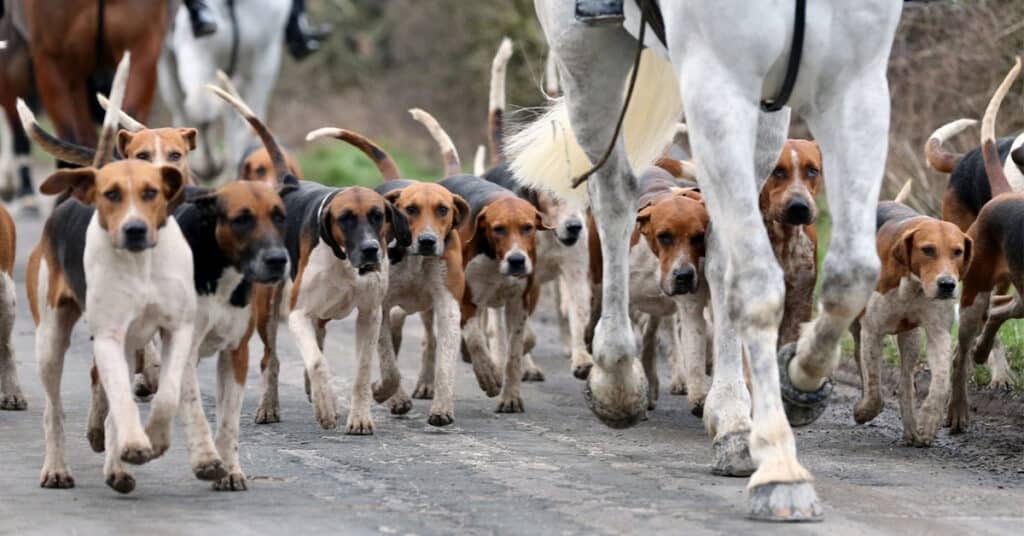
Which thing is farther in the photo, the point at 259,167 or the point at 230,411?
the point at 259,167

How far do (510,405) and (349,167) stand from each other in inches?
513

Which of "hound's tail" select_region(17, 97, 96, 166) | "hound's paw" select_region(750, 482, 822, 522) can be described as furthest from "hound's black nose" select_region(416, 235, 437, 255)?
"hound's paw" select_region(750, 482, 822, 522)

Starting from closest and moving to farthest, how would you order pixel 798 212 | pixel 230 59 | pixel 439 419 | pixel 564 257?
1. pixel 798 212
2. pixel 439 419
3. pixel 564 257
4. pixel 230 59

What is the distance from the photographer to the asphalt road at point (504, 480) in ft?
22.8

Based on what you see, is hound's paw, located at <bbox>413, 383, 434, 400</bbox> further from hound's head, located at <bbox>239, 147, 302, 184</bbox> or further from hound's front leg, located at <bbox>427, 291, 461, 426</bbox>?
hound's head, located at <bbox>239, 147, 302, 184</bbox>

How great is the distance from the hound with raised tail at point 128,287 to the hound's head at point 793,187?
9.95 feet

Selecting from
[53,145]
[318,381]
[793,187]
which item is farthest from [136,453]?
[793,187]

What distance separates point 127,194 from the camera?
7305 millimetres

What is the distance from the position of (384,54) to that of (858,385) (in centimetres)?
1943

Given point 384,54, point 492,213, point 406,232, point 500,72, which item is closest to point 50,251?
point 406,232

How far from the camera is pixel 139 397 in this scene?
401 inches

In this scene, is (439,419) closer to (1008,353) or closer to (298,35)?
(1008,353)

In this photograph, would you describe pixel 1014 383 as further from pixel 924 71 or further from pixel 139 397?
pixel 924 71

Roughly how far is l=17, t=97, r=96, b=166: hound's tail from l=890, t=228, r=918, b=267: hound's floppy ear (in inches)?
141
